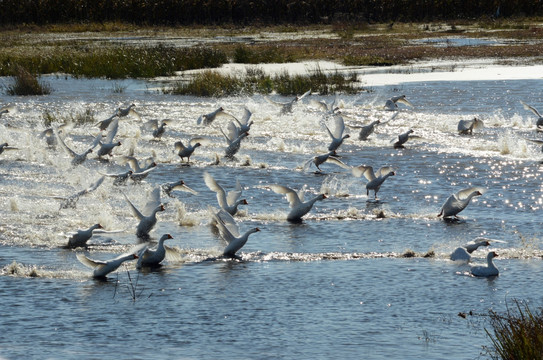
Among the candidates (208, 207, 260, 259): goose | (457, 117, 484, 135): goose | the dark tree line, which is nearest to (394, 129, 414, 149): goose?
(457, 117, 484, 135): goose

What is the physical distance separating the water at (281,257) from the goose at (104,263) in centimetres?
15

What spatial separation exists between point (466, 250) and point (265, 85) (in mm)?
24720

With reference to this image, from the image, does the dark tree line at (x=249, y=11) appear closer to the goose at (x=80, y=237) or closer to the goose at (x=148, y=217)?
the goose at (x=148, y=217)

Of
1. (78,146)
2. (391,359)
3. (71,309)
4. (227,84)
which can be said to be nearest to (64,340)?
(71,309)

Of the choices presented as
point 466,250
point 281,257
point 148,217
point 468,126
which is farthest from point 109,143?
point 466,250

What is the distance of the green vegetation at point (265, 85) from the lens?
36.2m

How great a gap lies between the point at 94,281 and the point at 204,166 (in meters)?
10.4

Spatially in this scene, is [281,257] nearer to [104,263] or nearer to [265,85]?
[104,263]

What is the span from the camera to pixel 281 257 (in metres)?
13.6

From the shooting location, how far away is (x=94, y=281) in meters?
12.4

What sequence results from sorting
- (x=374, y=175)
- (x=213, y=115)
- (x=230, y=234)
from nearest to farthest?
(x=230, y=234), (x=374, y=175), (x=213, y=115)

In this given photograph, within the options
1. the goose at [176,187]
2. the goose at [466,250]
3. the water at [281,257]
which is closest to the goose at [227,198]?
the water at [281,257]

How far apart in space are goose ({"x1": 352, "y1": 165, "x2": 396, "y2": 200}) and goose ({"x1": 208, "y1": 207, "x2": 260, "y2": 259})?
4.98 meters

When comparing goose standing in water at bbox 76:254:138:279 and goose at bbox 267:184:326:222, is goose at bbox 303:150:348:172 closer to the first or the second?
goose at bbox 267:184:326:222
